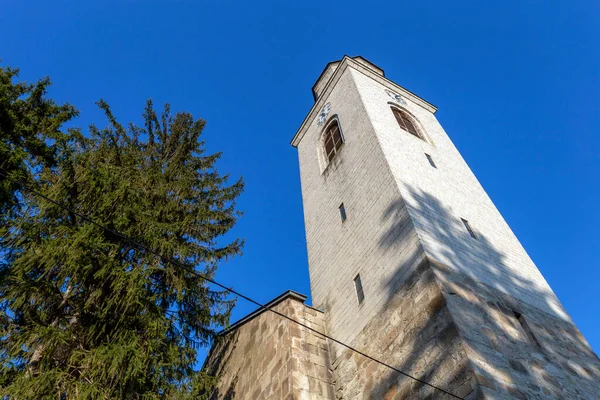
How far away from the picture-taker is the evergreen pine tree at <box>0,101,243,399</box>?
6625 mm

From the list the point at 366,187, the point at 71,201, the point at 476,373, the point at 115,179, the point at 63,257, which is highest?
the point at 366,187

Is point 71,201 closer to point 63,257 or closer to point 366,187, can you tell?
point 63,257

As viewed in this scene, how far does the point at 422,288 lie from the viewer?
739 cm

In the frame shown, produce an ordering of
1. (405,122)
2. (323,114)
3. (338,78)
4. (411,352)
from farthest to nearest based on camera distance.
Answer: (338,78) → (323,114) → (405,122) → (411,352)

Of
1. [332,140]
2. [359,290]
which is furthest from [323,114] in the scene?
[359,290]

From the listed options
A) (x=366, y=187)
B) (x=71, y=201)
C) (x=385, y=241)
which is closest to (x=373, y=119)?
(x=366, y=187)

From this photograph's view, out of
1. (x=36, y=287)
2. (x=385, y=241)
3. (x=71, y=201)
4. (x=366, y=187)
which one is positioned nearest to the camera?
(x=36, y=287)

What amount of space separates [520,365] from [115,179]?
7520 mm

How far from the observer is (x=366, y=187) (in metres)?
10.8

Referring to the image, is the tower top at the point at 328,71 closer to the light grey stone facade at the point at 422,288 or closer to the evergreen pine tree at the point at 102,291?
the light grey stone facade at the point at 422,288

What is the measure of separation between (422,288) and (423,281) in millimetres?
122

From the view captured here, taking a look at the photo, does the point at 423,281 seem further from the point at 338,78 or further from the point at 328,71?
the point at 328,71

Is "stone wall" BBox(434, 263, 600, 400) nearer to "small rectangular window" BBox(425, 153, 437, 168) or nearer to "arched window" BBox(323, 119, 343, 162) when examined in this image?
"small rectangular window" BBox(425, 153, 437, 168)

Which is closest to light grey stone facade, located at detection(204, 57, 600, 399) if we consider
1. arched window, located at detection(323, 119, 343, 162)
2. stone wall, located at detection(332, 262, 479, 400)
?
stone wall, located at detection(332, 262, 479, 400)
